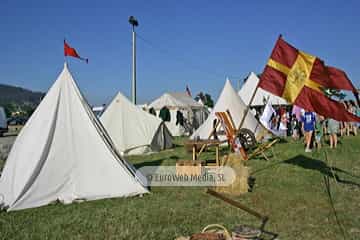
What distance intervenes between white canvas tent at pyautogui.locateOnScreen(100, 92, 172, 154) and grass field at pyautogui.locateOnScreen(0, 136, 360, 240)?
583 centimetres

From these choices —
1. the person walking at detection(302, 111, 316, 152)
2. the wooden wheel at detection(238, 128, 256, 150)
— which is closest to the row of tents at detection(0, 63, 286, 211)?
the wooden wheel at detection(238, 128, 256, 150)

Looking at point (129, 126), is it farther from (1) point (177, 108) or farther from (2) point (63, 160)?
(1) point (177, 108)

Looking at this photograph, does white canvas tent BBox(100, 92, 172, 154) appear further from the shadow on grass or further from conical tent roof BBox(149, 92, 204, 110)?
conical tent roof BBox(149, 92, 204, 110)

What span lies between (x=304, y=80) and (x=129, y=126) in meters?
8.57

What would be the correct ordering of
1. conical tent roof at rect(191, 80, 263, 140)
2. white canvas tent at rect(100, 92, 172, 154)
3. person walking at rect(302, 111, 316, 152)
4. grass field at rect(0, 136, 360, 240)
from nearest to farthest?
grass field at rect(0, 136, 360, 240)
person walking at rect(302, 111, 316, 152)
white canvas tent at rect(100, 92, 172, 154)
conical tent roof at rect(191, 80, 263, 140)

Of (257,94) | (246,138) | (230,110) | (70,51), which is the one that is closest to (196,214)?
(70,51)

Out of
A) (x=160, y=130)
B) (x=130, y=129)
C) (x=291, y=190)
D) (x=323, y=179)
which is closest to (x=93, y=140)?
(x=291, y=190)

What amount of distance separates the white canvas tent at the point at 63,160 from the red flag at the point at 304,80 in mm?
3036

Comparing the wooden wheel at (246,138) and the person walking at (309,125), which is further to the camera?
the person walking at (309,125)

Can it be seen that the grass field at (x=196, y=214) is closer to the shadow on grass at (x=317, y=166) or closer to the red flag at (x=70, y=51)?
the shadow on grass at (x=317, y=166)

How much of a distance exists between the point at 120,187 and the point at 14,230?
2.02m

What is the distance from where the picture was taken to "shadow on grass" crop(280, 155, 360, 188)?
24.5 feet

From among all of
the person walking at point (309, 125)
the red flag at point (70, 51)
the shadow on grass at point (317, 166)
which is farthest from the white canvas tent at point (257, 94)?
the red flag at point (70, 51)

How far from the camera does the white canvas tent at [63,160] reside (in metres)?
5.95
